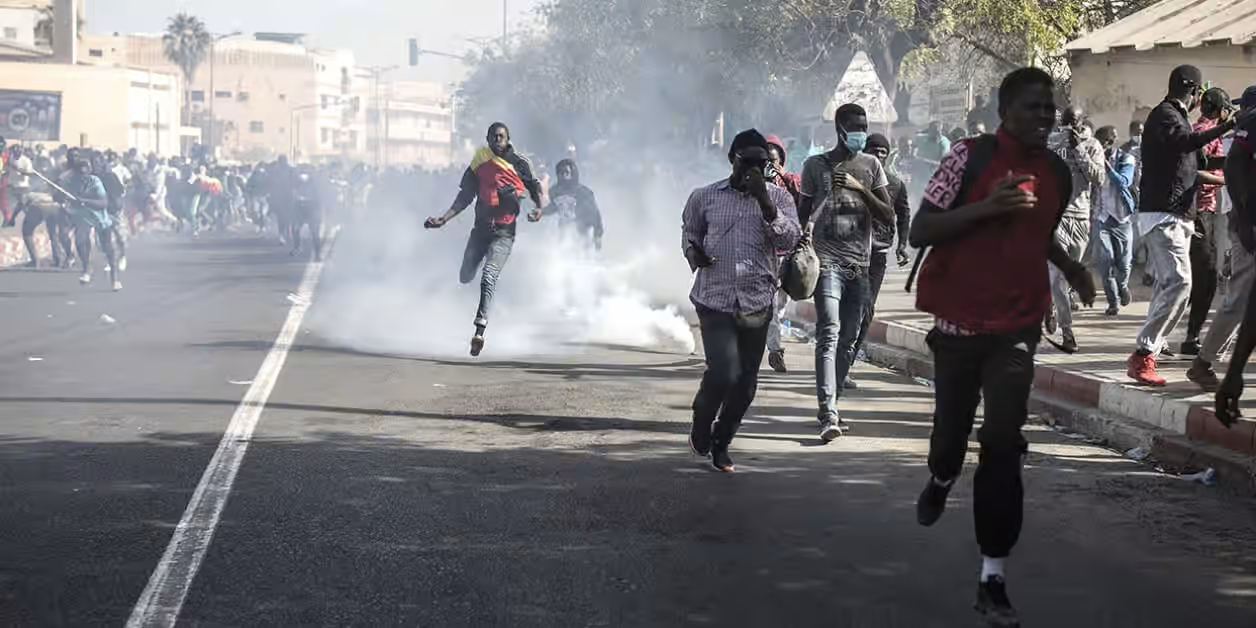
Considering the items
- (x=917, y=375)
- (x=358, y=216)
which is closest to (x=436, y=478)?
(x=917, y=375)

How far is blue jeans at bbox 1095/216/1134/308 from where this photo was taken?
15922mm

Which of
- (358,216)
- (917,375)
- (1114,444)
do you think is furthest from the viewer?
(358,216)

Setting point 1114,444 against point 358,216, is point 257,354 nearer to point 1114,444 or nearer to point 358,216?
point 1114,444

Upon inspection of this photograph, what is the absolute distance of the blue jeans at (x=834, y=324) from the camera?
9.20 meters

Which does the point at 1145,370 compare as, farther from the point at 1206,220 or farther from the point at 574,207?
the point at 574,207

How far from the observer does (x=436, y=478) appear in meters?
7.96

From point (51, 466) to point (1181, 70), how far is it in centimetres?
637

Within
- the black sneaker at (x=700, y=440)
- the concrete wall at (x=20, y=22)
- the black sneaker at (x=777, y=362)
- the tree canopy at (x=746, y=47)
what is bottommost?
the black sneaker at (x=777, y=362)

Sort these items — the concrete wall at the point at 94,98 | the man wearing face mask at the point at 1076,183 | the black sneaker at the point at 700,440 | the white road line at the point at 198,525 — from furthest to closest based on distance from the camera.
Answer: the concrete wall at the point at 94,98 → the man wearing face mask at the point at 1076,183 → the black sneaker at the point at 700,440 → the white road line at the point at 198,525

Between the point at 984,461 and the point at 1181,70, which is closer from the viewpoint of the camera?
the point at 984,461

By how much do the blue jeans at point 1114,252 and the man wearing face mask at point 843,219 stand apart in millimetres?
6975

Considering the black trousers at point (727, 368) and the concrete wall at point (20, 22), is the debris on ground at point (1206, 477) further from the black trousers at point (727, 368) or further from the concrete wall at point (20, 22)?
the concrete wall at point (20, 22)

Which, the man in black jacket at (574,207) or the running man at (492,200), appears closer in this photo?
the running man at (492,200)

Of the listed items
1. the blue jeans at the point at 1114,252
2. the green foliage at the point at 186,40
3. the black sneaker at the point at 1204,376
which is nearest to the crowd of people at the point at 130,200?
the blue jeans at the point at 1114,252
